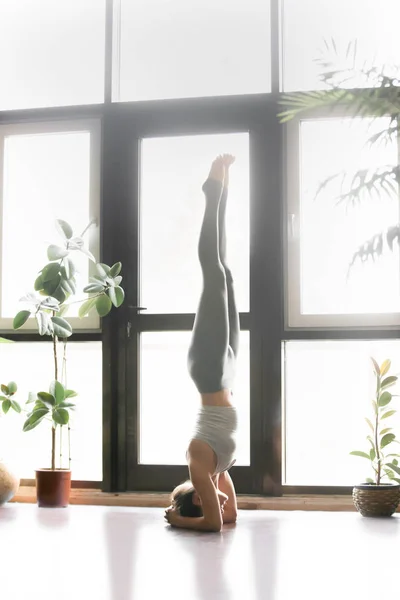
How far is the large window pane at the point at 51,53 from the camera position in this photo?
4.31 metres

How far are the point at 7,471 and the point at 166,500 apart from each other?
77 cm

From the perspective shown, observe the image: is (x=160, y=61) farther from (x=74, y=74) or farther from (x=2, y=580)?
(x=2, y=580)

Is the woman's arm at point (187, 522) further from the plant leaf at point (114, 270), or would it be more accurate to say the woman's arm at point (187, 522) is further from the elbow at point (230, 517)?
the plant leaf at point (114, 270)

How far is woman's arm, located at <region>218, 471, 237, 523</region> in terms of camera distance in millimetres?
3480

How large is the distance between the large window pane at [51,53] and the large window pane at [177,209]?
1.69 feet

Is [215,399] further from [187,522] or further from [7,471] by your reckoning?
[7,471]

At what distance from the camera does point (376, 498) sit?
3.57 m

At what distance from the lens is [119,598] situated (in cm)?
226

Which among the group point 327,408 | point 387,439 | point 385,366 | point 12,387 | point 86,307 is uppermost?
point 86,307

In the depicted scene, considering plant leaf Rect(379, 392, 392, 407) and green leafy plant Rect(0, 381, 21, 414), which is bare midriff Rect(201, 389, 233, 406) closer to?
plant leaf Rect(379, 392, 392, 407)

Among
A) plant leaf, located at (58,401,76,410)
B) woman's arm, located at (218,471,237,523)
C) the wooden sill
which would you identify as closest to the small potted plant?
the wooden sill

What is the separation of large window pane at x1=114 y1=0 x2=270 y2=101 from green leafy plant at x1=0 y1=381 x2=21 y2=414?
5.23 ft

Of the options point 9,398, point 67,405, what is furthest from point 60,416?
point 9,398

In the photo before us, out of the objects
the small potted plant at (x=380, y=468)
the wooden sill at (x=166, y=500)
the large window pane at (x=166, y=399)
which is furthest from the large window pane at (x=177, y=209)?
the small potted plant at (x=380, y=468)
